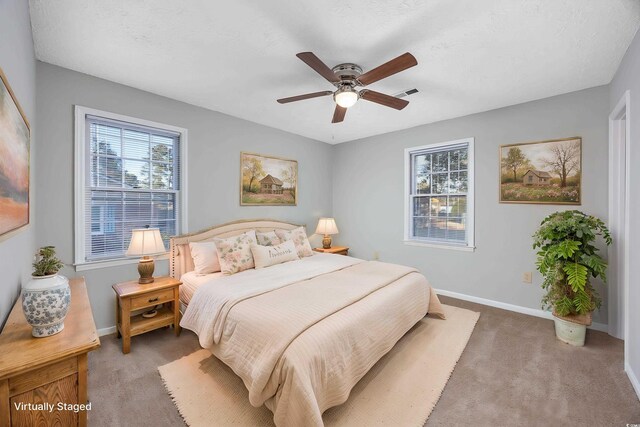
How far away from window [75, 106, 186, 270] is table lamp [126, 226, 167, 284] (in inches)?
16.1

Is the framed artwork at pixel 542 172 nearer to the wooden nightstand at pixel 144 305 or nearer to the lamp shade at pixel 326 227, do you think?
the lamp shade at pixel 326 227

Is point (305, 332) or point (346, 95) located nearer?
point (305, 332)

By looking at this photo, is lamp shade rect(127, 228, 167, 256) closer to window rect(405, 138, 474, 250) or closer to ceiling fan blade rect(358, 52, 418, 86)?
ceiling fan blade rect(358, 52, 418, 86)

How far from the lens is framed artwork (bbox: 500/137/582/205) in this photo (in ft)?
9.72

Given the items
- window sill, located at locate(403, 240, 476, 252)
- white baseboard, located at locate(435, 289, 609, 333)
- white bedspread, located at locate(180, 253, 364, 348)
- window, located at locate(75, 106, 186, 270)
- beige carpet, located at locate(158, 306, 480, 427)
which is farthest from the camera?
window sill, located at locate(403, 240, 476, 252)

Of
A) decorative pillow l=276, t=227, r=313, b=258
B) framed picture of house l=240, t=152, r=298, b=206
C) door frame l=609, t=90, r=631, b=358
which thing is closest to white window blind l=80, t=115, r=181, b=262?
framed picture of house l=240, t=152, r=298, b=206

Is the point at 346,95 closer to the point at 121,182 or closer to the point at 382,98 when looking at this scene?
the point at 382,98

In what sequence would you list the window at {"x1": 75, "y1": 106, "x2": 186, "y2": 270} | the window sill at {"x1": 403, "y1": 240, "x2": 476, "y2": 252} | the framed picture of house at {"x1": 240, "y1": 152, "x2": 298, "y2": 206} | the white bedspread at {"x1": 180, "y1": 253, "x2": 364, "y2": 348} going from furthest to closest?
the framed picture of house at {"x1": 240, "y1": 152, "x2": 298, "y2": 206} → the window sill at {"x1": 403, "y1": 240, "x2": 476, "y2": 252} → the window at {"x1": 75, "y1": 106, "x2": 186, "y2": 270} → the white bedspread at {"x1": 180, "y1": 253, "x2": 364, "y2": 348}

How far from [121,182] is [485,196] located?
4.39 m

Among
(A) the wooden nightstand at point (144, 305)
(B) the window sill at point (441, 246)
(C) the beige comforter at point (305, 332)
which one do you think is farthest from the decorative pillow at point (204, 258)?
(B) the window sill at point (441, 246)

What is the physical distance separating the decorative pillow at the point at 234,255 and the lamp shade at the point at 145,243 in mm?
591

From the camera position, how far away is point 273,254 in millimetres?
3215

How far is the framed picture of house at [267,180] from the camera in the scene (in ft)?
12.7

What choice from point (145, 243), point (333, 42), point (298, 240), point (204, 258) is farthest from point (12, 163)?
point (298, 240)
